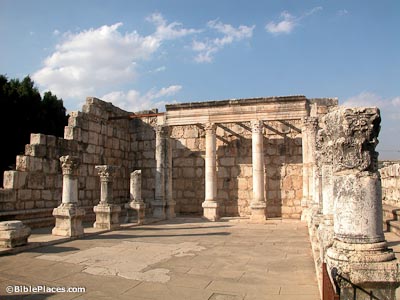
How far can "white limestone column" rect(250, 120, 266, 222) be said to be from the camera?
14.9 meters

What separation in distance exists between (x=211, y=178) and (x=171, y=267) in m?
9.18

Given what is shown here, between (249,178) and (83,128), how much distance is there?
25.9 ft

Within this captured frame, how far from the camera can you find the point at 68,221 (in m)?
10.2

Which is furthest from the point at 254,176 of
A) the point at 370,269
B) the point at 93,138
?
the point at 370,269

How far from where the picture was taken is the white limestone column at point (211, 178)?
51.6 feet

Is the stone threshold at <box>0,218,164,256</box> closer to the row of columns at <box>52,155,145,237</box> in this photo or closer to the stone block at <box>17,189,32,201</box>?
the row of columns at <box>52,155,145,237</box>

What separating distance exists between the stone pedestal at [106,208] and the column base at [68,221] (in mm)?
1635

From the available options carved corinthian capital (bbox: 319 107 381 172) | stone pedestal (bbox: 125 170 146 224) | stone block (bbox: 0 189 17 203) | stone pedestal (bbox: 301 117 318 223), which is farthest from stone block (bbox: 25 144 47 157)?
carved corinthian capital (bbox: 319 107 381 172)

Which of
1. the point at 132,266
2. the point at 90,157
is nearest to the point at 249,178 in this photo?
the point at 90,157

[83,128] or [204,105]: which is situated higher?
[204,105]

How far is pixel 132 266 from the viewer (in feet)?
Answer: 22.9

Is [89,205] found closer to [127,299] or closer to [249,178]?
[249,178]

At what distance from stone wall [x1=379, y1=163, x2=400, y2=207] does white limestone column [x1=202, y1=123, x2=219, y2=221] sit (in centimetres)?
678

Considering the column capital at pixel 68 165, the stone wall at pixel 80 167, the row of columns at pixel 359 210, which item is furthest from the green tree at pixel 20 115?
the row of columns at pixel 359 210
